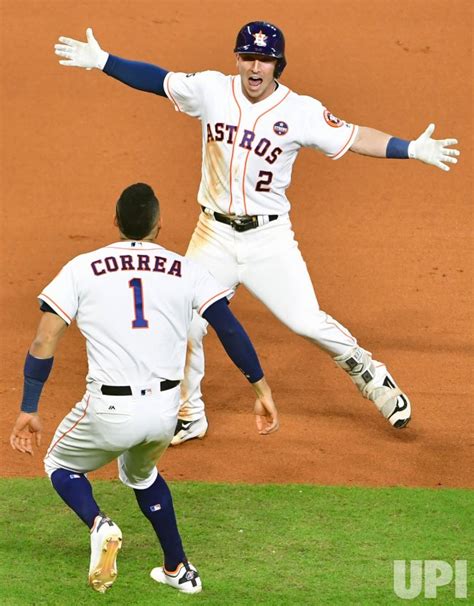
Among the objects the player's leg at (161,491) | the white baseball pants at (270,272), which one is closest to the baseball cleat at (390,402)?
the white baseball pants at (270,272)

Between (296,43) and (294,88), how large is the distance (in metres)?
1.05

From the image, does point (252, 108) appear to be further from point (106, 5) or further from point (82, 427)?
point (106, 5)

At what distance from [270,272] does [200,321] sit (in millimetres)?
514

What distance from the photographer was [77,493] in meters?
5.99

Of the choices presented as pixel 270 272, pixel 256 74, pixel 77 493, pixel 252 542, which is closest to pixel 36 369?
pixel 77 493

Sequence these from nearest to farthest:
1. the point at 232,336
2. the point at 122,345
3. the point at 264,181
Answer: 1. the point at 122,345
2. the point at 232,336
3. the point at 264,181

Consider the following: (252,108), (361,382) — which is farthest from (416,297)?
(252,108)

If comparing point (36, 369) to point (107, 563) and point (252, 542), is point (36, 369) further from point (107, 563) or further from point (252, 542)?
point (252, 542)

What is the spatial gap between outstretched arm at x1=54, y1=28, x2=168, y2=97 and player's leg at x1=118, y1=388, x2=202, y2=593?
257cm

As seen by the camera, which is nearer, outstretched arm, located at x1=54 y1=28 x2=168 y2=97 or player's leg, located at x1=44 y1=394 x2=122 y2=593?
player's leg, located at x1=44 y1=394 x2=122 y2=593

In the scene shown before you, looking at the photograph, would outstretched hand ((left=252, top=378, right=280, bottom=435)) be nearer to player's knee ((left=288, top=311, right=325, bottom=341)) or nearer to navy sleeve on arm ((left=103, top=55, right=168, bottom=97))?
player's knee ((left=288, top=311, right=325, bottom=341))

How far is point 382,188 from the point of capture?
1213 cm

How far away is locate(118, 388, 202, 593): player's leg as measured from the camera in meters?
5.93

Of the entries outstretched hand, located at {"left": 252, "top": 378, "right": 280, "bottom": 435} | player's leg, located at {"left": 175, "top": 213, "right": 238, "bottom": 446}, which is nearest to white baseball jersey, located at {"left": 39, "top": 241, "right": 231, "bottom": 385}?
outstretched hand, located at {"left": 252, "top": 378, "right": 280, "bottom": 435}
